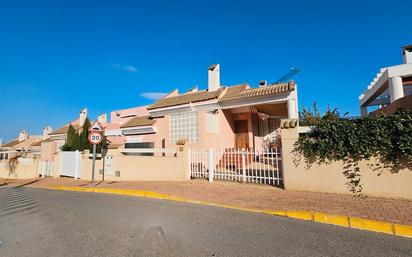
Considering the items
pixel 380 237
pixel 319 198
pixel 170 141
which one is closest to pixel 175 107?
pixel 170 141

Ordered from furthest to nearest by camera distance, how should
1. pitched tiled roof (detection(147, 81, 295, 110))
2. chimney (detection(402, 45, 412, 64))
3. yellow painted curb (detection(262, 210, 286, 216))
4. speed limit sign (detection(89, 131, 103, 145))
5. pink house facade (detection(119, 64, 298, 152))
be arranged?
chimney (detection(402, 45, 412, 64)), pink house facade (detection(119, 64, 298, 152)), pitched tiled roof (detection(147, 81, 295, 110)), speed limit sign (detection(89, 131, 103, 145)), yellow painted curb (detection(262, 210, 286, 216))

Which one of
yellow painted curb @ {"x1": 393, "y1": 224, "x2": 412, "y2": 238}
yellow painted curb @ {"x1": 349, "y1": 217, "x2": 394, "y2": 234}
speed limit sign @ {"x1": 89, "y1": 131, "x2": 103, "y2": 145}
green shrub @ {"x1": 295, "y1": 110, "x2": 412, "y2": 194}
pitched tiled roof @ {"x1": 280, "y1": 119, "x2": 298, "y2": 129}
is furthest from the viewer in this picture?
speed limit sign @ {"x1": 89, "y1": 131, "x2": 103, "y2": 145}

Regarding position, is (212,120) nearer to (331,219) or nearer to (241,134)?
(241,134)

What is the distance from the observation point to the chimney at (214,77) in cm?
1382

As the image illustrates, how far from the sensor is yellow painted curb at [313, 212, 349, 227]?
4383 mm

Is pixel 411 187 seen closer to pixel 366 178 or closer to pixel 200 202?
pixel 366 178

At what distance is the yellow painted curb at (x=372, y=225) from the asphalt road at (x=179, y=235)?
8.1 inches

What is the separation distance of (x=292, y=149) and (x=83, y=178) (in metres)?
11.6

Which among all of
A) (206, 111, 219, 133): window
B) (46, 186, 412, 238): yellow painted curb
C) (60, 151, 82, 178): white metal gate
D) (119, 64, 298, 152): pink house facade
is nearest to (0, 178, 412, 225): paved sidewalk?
(46, 186, 412, 238): yellow painted curb

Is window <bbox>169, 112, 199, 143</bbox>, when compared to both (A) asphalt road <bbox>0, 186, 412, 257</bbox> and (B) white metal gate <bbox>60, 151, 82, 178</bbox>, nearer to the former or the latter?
(B) white metal gate <bbox>60, 151, 82, 178</bbox>

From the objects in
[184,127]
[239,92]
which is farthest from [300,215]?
[184,127]

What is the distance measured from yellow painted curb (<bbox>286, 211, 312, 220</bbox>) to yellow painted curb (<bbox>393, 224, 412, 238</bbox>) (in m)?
1.45

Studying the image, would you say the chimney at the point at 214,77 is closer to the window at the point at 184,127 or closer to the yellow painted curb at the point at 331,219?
the window at the point at 184,127

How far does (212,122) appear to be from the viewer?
40.8ft
